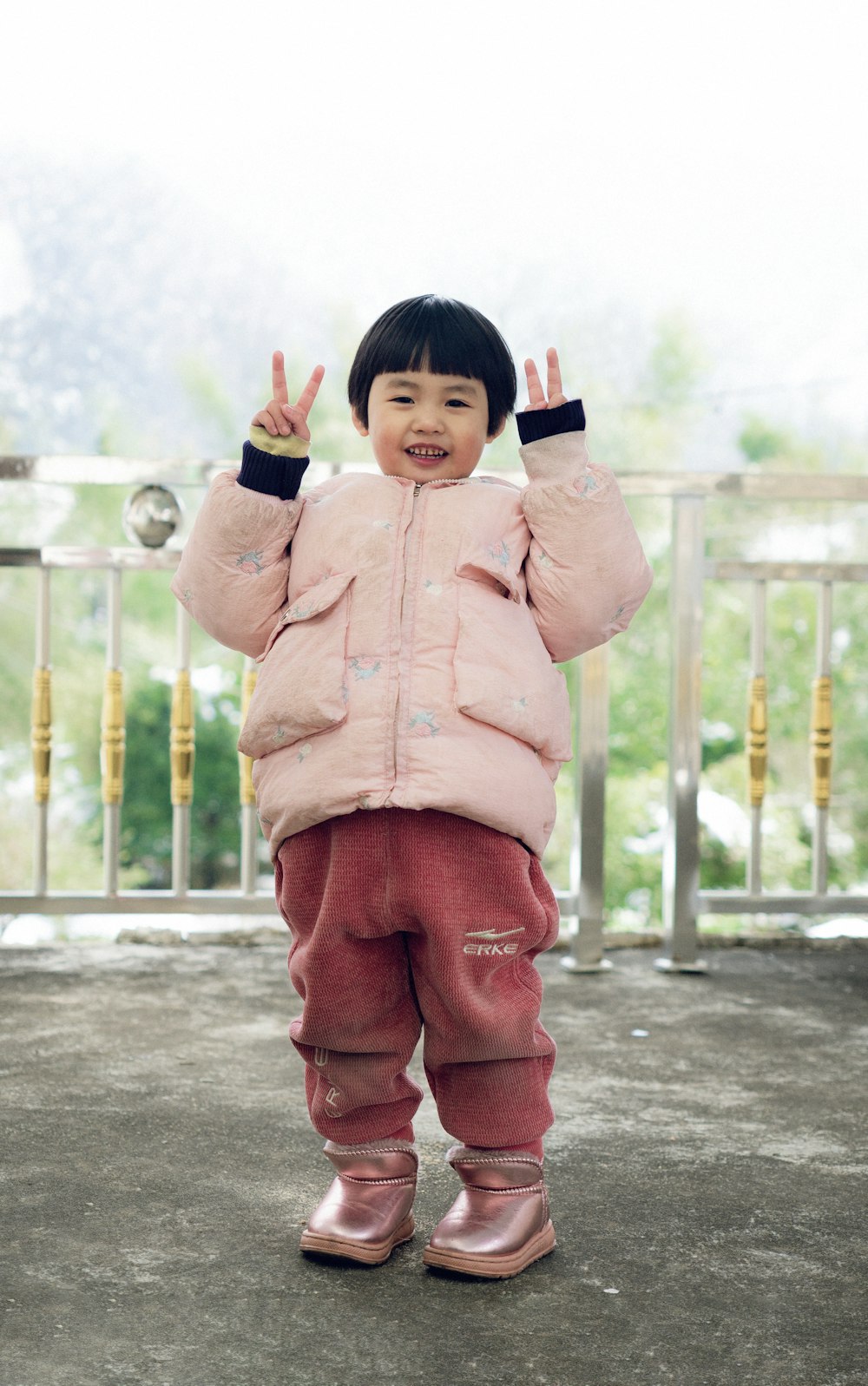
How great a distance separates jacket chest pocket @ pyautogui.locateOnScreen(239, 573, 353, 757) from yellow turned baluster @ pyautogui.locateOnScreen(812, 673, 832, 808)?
1.46 meters

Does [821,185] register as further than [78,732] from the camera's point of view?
Yes

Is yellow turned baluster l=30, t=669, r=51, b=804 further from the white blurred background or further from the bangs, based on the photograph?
the white blurred background

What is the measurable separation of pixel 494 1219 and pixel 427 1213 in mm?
134

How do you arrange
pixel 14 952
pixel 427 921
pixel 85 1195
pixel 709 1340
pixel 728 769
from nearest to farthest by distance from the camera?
pixel 709 1340 < pixel 427 921 < pixel 85 1195 < pixel 14 952 < pixel 728 769

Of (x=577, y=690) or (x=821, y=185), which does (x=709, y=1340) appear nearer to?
(x=577, y=690)

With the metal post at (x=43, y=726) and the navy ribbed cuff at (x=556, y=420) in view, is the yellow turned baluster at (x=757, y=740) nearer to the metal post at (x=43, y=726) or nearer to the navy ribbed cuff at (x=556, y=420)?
the metal post at (x=43, y=726)

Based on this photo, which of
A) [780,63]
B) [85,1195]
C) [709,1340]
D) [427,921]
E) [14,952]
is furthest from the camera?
[780,63]

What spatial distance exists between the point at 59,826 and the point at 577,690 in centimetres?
811

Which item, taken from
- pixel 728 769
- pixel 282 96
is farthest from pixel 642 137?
pixel 728 769

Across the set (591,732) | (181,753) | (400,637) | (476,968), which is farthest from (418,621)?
(181,753)

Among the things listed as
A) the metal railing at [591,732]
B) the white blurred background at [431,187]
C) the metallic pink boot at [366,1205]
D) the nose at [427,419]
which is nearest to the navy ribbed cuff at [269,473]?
the nose at [427,419]

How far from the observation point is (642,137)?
11.3m

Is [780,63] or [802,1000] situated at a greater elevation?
[780,63]

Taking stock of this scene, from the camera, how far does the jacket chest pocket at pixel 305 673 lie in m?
1.08
